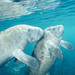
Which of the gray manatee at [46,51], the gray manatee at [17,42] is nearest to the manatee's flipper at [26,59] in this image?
the gray manatee at [17,42]

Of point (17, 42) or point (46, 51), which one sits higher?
point (17, 42)

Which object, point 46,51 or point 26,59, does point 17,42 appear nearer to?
point 26,59

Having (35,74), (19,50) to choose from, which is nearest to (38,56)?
(35,74)

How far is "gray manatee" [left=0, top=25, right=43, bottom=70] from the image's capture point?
4902 mm

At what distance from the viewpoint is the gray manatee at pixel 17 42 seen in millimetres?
4902

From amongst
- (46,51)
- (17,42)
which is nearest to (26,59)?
(17,42)

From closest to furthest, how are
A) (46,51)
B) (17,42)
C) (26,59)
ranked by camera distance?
(26,59)
(17,42)
(46,51)

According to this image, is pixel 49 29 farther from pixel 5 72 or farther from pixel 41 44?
pixel 5 72

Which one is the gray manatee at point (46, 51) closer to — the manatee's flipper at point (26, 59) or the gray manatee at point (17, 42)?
the gray manatee at point (17, 42)

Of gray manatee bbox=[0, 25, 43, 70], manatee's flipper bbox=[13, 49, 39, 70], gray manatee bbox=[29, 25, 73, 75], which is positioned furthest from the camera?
gray manatee bbox=[29, 25, 73, 75]

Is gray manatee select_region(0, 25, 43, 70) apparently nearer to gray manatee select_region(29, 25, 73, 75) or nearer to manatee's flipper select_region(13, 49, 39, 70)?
manatee's flipper select_region(13, 49, 39, 70)

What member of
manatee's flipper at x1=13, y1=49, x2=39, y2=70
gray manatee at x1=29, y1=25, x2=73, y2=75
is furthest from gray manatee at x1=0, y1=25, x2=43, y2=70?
gray manatee at x1=29, y1=25, x2=73, y2=75

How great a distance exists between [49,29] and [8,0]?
6703 millimetres

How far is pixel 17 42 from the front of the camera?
5.42m
